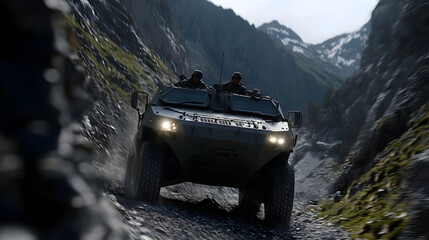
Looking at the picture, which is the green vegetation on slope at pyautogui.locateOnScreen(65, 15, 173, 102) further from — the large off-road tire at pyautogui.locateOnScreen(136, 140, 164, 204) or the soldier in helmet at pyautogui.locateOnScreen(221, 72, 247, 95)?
the large off-road tire at pyautogui.locateOnScreen(136, 140, 164, 204)

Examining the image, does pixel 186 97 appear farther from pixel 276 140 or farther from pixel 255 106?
pixel 276 140

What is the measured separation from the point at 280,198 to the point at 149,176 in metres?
1.88

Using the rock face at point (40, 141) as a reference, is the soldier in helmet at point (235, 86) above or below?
above

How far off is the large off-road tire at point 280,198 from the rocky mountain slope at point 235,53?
372 ft

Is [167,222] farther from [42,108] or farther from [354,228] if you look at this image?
[42,108]

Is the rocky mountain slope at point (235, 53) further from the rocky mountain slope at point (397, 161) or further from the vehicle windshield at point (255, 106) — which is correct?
the vehicle windshield at point (255, 106)

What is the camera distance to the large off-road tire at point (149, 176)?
18.2ft

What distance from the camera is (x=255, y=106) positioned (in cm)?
733

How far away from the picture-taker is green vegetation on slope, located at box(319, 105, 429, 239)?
15.7 feet

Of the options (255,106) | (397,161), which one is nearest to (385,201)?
(397,161)

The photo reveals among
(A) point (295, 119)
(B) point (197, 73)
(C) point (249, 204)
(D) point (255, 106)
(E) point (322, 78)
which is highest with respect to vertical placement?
(E) point (322, 78)

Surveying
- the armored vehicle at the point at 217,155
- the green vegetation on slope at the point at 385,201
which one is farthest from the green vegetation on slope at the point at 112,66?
the green vegetation on slope at the point at 385,201

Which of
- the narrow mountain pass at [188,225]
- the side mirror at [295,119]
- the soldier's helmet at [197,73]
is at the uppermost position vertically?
the soldier's helmet at [197,73]

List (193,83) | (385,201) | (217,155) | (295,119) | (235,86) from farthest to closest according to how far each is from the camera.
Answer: (235,86), (193,83), (295,119), (385,201), (217,155)
